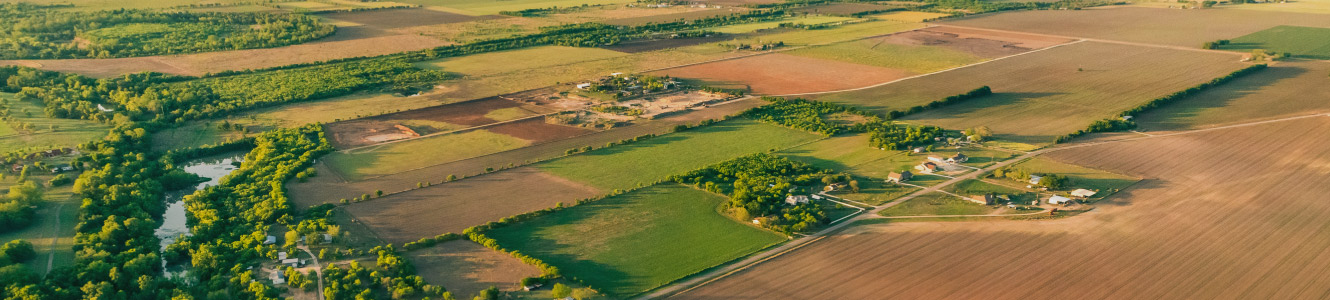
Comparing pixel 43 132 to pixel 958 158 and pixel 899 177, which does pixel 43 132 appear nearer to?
pixel 899 177

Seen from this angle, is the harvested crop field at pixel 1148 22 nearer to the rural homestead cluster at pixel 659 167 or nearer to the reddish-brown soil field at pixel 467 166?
the rural homestead cluster at pixel 659 167

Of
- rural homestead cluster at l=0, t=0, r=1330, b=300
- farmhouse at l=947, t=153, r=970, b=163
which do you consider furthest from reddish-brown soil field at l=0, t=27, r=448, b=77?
farmhouse at l=947, t=153, r=970, b=163

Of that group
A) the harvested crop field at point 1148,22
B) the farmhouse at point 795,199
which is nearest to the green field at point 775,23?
the harvested crop field at point 1148,22

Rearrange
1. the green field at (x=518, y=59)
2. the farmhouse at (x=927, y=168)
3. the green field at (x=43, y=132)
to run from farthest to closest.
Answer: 1. the green field at (x=518, y=59)
2. the green field at (x=43, y=132)
3. the farmhouse at (x=927, y=168)

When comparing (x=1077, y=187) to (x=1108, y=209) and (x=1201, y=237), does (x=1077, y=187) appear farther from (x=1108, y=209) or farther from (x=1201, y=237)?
(x=1201, y=237)

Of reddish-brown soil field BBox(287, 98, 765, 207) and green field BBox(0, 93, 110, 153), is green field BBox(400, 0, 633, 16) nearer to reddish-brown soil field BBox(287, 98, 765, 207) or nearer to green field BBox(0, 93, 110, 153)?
green field BBox(0, 93, 110, 153)

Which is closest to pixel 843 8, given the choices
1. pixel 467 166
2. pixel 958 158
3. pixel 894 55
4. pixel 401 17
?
pixel 894 55
